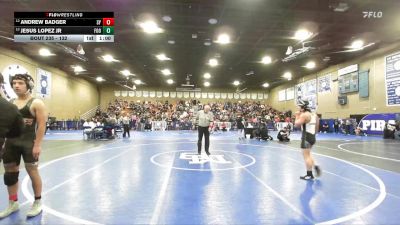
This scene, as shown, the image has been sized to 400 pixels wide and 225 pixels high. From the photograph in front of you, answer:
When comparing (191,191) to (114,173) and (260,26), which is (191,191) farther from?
(260,26)

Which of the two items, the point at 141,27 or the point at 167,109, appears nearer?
the point at 141,27

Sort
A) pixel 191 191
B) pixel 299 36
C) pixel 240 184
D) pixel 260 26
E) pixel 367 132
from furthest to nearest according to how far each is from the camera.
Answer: pixel 367 132 → pixel 299 36 → pixel 260 26 → pixel 240 184 → pixel 191 191

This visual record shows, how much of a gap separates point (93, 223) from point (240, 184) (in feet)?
9.63

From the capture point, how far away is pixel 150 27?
15070mm

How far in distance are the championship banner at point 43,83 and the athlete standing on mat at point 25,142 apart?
23.7 m

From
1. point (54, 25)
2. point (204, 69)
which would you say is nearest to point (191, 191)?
point (54, 25)

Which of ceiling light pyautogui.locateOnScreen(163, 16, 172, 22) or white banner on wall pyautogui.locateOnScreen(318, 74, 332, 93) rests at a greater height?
ceiling light pyautogui.locateOnScreen(163, 16, 172, 22)

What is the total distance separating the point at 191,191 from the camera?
5.02 m

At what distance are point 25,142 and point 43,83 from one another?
25321mm

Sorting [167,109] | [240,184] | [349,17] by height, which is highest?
[349,17]

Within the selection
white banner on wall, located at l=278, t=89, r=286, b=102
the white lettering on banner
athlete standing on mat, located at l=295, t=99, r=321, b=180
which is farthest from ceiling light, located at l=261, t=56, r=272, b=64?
athlete standing on mat, located at l=295, t=99, r=321, b=180

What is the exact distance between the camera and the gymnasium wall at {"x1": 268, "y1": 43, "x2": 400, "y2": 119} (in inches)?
821

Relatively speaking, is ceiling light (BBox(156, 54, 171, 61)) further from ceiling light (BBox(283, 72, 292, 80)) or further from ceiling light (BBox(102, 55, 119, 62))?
ceiling light (BBox(283, 72, 292, 80))
